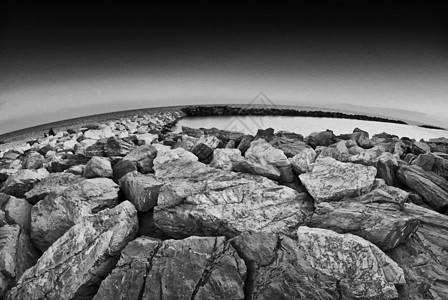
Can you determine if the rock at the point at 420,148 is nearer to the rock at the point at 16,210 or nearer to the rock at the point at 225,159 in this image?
the rock at the point at 225,159

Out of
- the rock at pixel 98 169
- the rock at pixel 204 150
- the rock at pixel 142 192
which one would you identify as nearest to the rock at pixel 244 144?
the rock at pixel 204 150

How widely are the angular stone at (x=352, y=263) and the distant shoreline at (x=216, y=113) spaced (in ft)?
19.1

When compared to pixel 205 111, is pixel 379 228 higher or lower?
lower

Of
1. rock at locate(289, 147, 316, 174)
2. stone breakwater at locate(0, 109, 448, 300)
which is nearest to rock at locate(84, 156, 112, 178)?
stone breakwater at locate(0, 109, 448, 300)

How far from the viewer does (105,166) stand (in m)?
5.96

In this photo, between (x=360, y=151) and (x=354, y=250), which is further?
(x=360, y=151)

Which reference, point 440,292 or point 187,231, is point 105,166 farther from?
point 440,292

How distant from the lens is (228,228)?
4.33m

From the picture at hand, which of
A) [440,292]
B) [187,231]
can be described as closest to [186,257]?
[187,231]

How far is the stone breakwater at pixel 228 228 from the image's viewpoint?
3.67 m

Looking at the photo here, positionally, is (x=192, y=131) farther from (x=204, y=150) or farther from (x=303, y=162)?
(x=303, y=162)

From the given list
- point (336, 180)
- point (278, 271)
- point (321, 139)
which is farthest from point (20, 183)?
point (321, 139)

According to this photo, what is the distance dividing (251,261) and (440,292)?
209cm

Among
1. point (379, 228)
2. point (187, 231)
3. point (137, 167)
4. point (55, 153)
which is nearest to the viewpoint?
point (379, 228)
